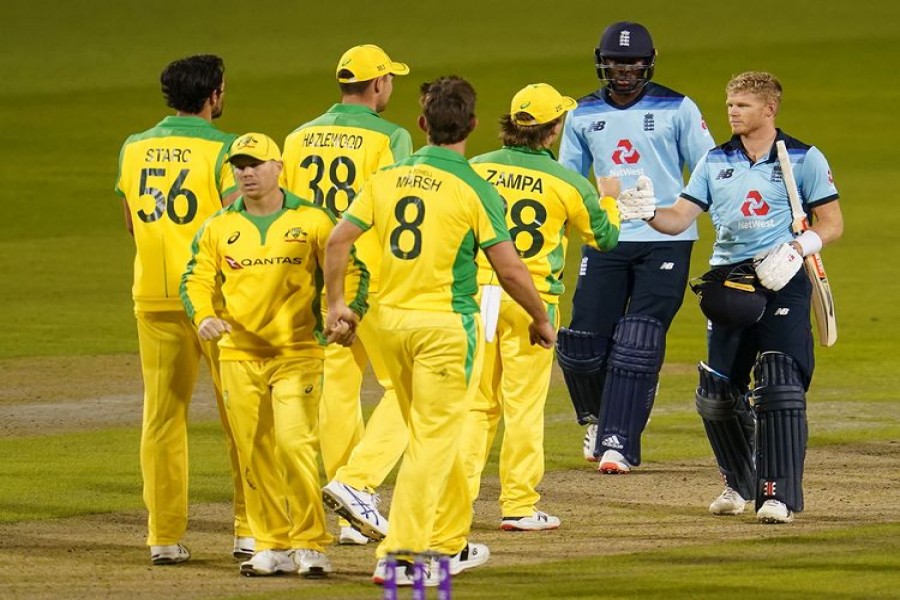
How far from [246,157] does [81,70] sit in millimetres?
36679

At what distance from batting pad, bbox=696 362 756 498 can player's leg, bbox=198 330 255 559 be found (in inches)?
95.4

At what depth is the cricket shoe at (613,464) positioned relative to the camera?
36.8ft

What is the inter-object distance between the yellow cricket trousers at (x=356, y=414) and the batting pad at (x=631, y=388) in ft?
6.79

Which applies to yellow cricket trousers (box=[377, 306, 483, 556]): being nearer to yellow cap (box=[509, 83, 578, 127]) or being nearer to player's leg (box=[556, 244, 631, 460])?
yellow cap (box=[509, 83, 578, 127])

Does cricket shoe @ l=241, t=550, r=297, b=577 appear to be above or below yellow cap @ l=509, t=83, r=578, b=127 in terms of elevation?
below

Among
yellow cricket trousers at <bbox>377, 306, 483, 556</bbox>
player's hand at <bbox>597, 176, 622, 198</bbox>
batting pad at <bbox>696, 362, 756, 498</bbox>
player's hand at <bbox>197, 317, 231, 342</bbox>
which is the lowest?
batting pad at <bbox>696, 362, 756, 498</bbox>

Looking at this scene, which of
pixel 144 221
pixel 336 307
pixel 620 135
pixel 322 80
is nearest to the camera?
pixel 336 307

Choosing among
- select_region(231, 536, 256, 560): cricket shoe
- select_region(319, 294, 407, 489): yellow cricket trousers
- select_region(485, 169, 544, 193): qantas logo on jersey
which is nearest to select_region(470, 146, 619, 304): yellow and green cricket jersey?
select_region(485, 169, 544, 193): qantas logo on jersey

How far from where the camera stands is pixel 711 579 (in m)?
8.09

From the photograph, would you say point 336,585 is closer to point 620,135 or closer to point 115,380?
point 620,135

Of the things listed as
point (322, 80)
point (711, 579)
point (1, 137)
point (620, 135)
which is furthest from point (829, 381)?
point (322, 80)

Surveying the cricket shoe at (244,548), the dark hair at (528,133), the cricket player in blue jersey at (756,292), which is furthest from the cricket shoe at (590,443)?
the cricket shoe at (244,548)

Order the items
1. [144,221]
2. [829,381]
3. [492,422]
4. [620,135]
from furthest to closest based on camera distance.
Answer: [829,381] < [620,135] < [492,422] < [144,221]

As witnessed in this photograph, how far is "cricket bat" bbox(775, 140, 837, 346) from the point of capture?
31.4 feet
